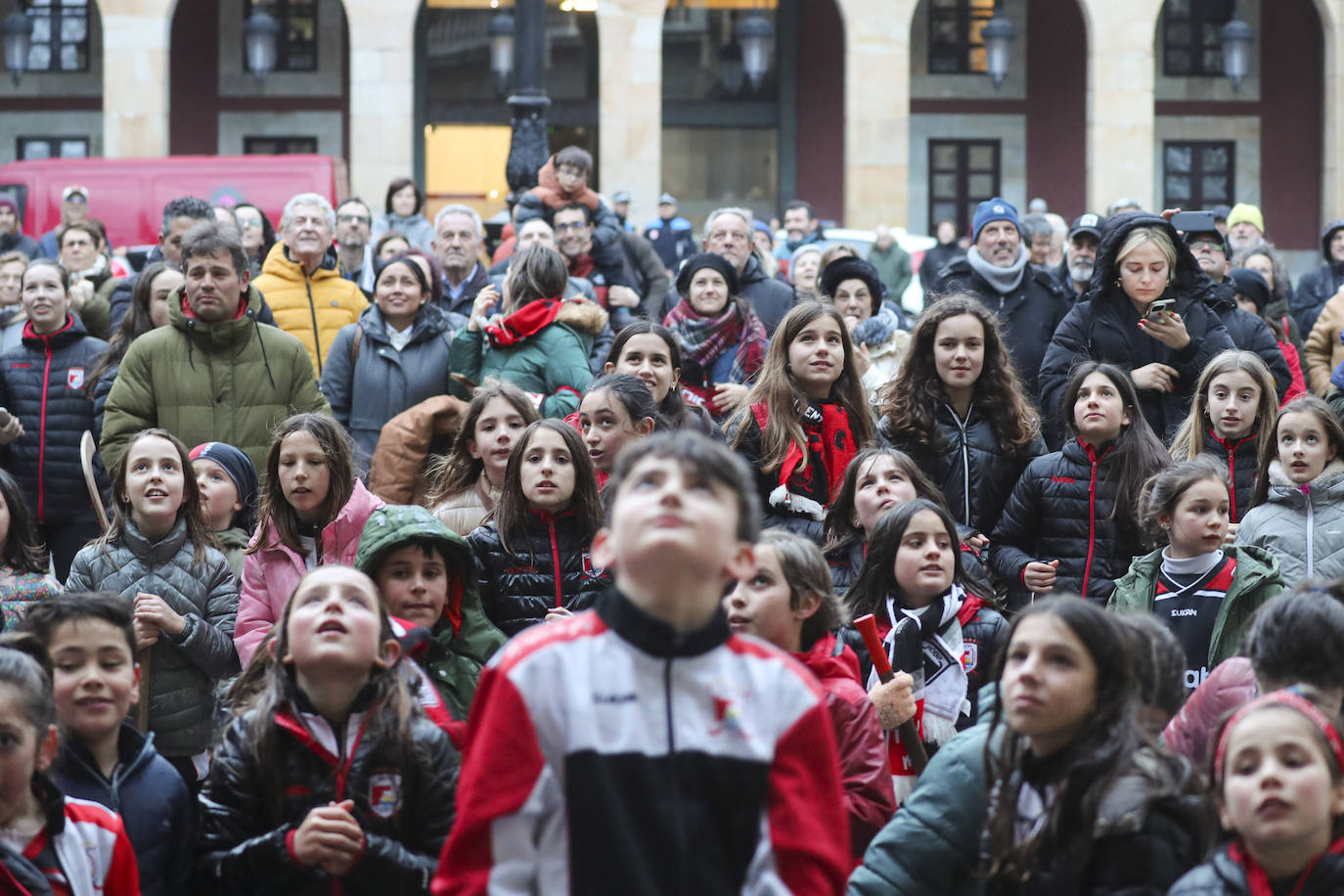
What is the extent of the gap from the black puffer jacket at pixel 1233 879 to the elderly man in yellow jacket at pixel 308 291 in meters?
6.53

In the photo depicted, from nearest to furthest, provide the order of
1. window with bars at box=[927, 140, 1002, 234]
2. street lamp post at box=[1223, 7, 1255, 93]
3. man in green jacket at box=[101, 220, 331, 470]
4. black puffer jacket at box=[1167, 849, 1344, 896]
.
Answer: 1. black puffer jacket at box=[1167, 849, 1344, 896]
2. man in green jacket at box=[101, 220, 331, 470]
3. street lamp post at box=[1223, 7, 1255, 93]
4. window with bars at box=[927, 140, 1002, 234]

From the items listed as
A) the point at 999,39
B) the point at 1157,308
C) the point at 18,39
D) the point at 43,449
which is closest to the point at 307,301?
the point at 43,449

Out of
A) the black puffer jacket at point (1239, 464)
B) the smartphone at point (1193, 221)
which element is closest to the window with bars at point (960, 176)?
the smartphone at point (1193, 221)

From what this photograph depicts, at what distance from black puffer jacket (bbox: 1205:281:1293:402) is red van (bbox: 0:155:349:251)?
45.1 feet

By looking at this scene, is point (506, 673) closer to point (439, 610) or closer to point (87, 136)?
point (439, 610)

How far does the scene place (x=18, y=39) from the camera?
2577 centimetres

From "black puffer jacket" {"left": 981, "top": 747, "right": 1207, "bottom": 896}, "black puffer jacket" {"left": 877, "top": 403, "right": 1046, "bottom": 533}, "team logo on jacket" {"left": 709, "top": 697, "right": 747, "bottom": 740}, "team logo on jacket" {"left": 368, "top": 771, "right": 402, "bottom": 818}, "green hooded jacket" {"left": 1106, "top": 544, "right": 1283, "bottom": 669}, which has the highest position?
"black puffer jacket" {"left": 877, "top": 403, "right": 1046, "bottom": 533}

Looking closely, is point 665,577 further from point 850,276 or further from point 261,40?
point 261,40

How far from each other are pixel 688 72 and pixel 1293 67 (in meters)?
10.1

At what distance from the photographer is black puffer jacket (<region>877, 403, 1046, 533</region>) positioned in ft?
23.8

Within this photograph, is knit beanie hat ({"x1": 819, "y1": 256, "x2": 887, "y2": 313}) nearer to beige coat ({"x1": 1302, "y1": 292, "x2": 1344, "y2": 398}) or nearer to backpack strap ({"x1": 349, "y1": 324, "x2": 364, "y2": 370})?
backpack strap ({"x1": 349, "y1": 324, "x2": 364, "y2": 370})

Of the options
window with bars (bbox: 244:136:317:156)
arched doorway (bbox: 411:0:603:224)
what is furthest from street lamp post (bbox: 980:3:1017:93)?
window with bars (bbox: 244:136:317:156)

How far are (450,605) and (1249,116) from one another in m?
26.7

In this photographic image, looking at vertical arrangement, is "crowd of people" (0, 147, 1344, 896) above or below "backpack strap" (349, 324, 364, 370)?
below
